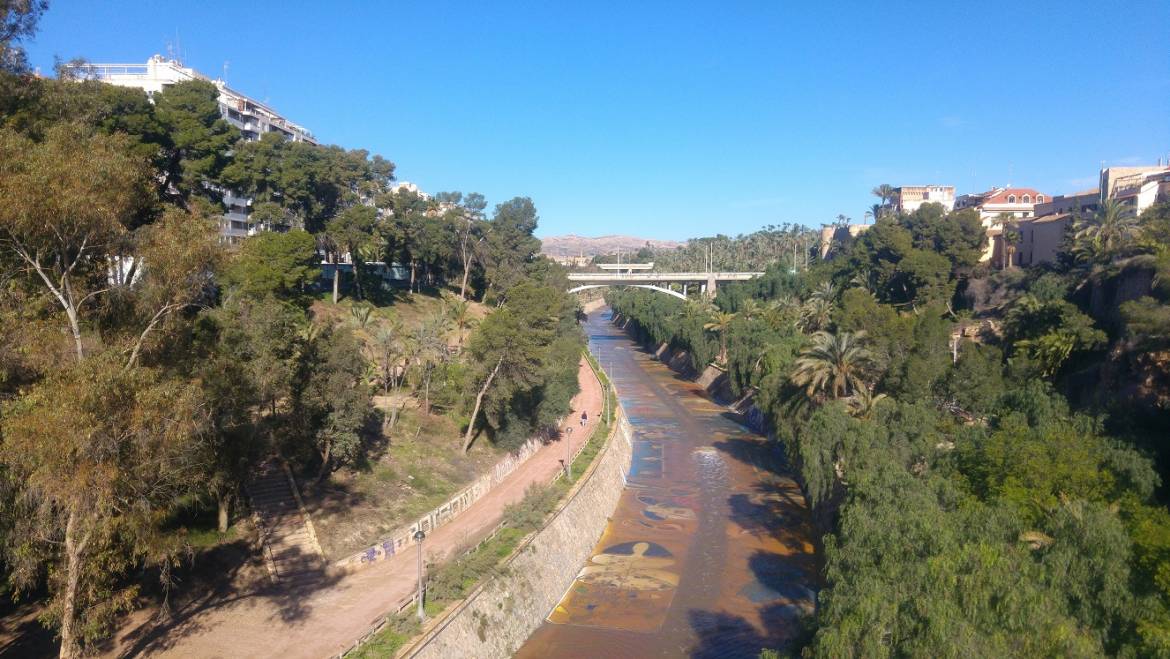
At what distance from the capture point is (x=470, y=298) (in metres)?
77.4

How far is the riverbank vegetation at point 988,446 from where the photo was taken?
1356 centimetres

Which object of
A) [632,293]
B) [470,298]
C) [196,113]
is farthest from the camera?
[632,293]

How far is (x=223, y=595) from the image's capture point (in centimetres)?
2022

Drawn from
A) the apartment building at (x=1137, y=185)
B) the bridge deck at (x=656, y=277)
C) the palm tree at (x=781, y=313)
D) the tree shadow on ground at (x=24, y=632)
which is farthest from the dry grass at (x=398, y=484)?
the bridge deck at (x=656, y=277)

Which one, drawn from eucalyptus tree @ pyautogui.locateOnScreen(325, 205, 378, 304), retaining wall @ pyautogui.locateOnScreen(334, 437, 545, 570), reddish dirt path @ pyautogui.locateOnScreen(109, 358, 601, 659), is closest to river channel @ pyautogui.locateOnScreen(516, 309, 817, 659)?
reddish dirt path @ pyautogui.locateOnScreen(109, 358, 601, 659)

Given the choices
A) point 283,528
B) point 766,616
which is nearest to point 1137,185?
point 766,616

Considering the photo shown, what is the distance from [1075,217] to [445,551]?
51.8 m

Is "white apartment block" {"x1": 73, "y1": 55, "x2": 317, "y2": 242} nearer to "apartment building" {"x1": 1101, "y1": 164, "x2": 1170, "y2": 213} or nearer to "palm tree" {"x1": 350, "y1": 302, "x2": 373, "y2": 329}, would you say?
"palm tree" {"x1": 350, "y1": 302, "x2": 373, "y2": 329}

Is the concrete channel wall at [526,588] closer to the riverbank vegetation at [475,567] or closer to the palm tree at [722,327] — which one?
the riverbank vegetation at [475,567]

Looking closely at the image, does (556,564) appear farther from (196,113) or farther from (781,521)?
(196,113)

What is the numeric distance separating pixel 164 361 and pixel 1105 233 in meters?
53.5

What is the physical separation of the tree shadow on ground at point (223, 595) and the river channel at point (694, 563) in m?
6.75

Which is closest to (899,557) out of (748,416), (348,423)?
(348,423)

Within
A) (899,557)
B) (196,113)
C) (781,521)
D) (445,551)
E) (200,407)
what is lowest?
(781,521)
